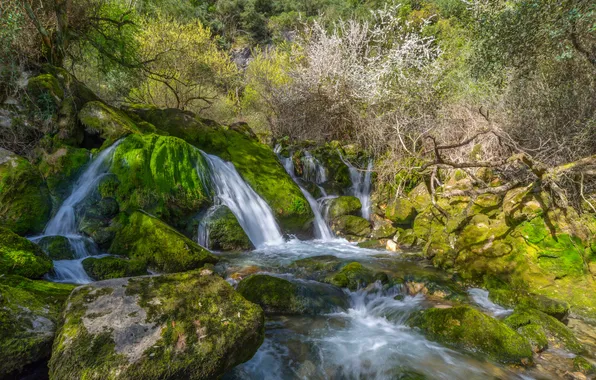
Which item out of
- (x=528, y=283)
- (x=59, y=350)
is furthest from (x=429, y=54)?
(x=59, y=350)

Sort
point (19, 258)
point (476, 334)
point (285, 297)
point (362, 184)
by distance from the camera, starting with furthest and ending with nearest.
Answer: point (362, 184) < point (285, 297) < point (476, 334) < point (19, 258)

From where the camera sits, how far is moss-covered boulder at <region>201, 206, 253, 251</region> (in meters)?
7.11

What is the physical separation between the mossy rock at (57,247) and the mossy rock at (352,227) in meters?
6.25

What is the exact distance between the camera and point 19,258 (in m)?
3.75

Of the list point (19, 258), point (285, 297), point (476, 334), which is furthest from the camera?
point (285, 297)

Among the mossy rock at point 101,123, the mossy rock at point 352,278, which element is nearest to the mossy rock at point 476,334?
the mossy rock at point 352,278

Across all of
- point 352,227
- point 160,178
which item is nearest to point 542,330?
point 352,227

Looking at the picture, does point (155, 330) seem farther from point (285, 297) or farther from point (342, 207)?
point (342, 207)

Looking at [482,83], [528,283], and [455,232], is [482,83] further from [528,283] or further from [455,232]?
[528,283]

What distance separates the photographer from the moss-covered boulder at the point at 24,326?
2.44m

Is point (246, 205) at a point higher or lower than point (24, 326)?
higher

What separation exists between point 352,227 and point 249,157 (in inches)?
154

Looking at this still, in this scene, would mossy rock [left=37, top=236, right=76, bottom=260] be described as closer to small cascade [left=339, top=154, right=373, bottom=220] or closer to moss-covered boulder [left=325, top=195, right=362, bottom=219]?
moss-covered boulder [left=325, top=195, right=362, bottom=219]

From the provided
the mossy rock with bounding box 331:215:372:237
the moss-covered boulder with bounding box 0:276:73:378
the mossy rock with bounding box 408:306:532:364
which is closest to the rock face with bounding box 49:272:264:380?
the moss-covered boulder with bounding box 0:276:73:378
